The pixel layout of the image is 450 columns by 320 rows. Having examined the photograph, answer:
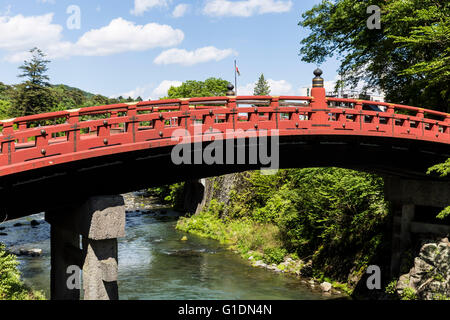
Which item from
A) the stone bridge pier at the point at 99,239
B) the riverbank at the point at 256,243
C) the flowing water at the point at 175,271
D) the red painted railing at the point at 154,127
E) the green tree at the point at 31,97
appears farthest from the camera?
the green tree at the point at 31,97

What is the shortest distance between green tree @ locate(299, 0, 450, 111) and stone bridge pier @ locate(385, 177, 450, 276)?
5.22m

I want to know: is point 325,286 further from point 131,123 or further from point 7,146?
point 7,146

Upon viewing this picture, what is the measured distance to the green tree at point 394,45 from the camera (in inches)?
814

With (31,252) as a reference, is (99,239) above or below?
above

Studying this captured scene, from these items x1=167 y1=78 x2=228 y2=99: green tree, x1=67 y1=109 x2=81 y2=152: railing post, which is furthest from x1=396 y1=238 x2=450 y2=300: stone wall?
x1=167 y1=78 x2=228 y2=99: green tree

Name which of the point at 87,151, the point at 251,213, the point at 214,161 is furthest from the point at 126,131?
the point at 251,213

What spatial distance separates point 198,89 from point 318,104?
192ft

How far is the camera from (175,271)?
24.7 meters

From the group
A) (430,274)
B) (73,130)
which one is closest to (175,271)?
(430,274)

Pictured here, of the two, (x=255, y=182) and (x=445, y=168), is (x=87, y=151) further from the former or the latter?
(x=255, y=182)

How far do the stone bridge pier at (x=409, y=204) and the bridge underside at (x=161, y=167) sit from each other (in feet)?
1.79

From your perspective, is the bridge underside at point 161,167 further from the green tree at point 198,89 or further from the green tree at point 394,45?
the green tree at point 198,89

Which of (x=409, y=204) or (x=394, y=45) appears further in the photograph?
(x=394, y=45)

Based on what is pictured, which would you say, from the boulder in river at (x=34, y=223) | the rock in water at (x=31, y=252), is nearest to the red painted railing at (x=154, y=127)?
the rock in water at (x=31, y=252)
